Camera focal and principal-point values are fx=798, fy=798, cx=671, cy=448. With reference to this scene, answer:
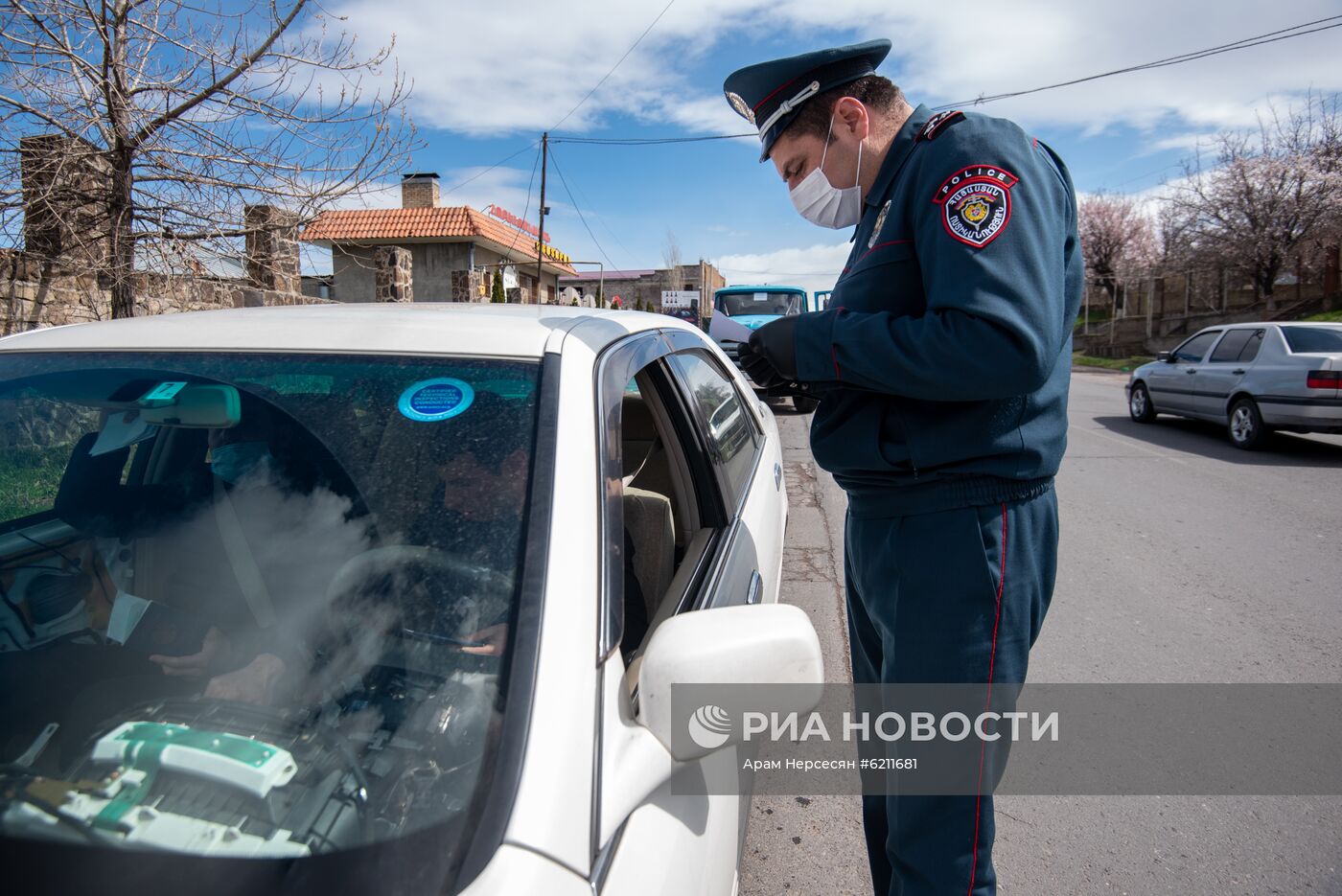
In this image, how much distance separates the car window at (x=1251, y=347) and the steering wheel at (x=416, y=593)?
33.3 ft

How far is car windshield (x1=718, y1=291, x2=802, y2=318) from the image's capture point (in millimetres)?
15398

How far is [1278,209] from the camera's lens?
27.0m

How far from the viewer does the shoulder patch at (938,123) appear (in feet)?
4.95

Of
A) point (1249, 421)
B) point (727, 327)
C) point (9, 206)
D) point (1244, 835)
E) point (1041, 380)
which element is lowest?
point (1244, 835)

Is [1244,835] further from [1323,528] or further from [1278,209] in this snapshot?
[1278,209]

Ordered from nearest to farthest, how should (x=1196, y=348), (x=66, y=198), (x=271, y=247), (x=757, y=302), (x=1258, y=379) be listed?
(x=66, y=198), (x=271, y=247), (x=1258, y=379), (x=1196, y=348), (x=757, y=302)

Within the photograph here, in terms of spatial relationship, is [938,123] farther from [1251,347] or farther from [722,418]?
[1251,347]

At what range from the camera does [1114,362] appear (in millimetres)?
29109

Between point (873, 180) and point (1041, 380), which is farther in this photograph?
point (873, 180)

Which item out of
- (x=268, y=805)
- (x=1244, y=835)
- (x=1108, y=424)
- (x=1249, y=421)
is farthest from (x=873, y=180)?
(x=1108, y=424)

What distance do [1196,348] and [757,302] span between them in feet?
24.8

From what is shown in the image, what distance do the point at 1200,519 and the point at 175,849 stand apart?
670 cm

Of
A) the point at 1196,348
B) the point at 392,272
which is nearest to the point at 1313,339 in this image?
the point at 1196,348

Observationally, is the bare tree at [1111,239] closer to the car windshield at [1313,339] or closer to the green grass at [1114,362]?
the green grass at [1114,362]
